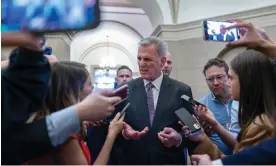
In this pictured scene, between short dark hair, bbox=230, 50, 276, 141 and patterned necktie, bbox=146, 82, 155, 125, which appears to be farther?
patterned necktie, bbox=146, 82, 155, 125

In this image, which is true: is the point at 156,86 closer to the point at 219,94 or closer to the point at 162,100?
the point at 162,100

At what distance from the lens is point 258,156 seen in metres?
1.08

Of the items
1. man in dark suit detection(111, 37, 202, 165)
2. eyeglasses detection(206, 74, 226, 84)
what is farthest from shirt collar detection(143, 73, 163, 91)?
eyeglasses detection(206, 74, 226, 84)

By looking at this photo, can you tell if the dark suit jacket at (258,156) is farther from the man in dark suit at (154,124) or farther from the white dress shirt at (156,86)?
the white dress shirt at (156,86)

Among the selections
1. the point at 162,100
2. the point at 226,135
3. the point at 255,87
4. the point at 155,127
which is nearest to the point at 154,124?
the point at 155,127

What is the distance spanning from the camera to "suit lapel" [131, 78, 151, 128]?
2008 millimetres

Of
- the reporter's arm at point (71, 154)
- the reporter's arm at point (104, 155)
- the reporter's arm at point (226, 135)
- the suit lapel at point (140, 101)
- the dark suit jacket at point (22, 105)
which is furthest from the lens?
the suit lapel at point (140, 101)

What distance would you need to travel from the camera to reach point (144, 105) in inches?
80.8

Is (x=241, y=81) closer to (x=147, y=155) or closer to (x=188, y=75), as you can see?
(x=147, y=155)

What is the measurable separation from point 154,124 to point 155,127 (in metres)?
0.02

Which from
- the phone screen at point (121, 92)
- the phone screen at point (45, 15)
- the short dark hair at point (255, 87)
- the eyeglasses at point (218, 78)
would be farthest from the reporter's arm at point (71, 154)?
the eyeglasses at point (218, 78)

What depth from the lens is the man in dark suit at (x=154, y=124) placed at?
6.22 feet

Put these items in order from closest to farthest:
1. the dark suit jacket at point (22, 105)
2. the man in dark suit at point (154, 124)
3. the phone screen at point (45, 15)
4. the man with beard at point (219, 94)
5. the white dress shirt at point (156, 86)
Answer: the phone screen at point (45, 15) < the dark suit jacket at point (22, 105) < the man in dark suit at point (154, 124) < the white dress shirt at point (156, 86) < the man with beard at point (219, 94)

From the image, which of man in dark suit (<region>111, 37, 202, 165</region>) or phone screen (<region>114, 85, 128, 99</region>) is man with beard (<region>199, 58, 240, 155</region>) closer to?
man in dark suit (<region>111, 37, 202, 165</region>)
